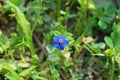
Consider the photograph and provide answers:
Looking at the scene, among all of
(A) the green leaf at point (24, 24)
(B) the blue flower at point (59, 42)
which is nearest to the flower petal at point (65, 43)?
(B) the blue flower at point (59, 42)

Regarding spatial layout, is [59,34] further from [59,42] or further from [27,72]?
[27,72]

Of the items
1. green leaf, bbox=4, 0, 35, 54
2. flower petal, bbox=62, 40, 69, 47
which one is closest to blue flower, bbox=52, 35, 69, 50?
flower petal, bbox=62, 40, 69, 47

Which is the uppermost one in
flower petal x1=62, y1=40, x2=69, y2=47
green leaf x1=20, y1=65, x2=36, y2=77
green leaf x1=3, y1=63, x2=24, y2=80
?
flower petal x1=62, y1=40, x2=69, y2=47

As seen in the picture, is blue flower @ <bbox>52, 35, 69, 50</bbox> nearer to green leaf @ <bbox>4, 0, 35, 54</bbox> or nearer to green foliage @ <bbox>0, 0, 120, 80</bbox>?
green foliage @ <bbox>0, 0, 120, 80</bbox>

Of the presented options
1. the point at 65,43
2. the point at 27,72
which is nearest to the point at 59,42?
the point at 65,43

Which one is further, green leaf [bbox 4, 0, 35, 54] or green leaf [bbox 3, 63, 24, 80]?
green leaf [bbox 4, 0, 35, 54]

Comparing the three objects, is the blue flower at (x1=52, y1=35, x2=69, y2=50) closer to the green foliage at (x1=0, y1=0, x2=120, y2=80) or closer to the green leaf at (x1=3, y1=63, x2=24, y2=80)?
the green foliage at (x1=0, y1=0, x2=120, y2=80)

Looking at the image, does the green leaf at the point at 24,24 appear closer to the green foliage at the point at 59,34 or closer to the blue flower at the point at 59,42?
the green foliage at the point at 59,34

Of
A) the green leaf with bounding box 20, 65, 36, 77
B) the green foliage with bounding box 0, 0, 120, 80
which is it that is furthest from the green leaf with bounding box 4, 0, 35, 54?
the green leaf with bounding box 20, 65, 36, 77

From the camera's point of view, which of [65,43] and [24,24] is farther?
[24,24]

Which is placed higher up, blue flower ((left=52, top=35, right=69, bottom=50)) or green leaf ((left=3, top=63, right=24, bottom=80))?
blue flower ((left=52, top=35, right=69, bottom=50))
